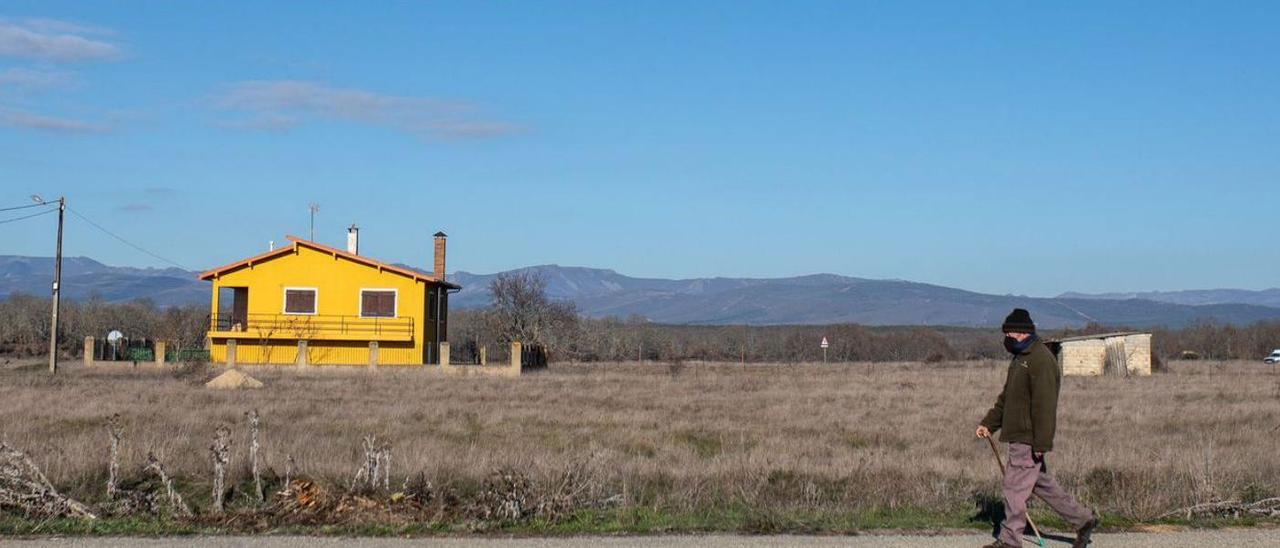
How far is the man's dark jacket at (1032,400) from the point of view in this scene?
29.5 ft

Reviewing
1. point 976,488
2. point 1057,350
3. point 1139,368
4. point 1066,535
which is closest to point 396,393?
point 976,488

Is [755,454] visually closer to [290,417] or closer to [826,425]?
[826,425]

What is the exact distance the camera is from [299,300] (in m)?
50.2

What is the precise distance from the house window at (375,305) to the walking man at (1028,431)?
43044 mm

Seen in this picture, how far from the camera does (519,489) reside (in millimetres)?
10367

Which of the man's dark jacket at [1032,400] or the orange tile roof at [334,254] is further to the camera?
the orange tile roof at [334,254]

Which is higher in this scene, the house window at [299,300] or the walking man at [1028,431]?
the house window at [299,300]

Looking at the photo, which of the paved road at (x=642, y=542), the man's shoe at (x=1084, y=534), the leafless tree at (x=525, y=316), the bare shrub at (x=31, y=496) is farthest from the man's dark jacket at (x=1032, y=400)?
the leafless tree at (x=525, y=316)

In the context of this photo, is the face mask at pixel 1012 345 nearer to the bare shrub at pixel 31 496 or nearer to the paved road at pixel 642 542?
the paved road at pixel 642 542

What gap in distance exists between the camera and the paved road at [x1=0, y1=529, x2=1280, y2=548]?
29.7ft

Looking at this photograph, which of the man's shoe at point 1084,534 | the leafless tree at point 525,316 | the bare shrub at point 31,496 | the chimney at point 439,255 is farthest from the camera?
the leafless tree at point 525,316

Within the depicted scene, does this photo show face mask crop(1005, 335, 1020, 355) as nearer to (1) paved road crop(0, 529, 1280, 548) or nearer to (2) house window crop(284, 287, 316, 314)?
(1) paved road crop(0, 529, 1280, 548)

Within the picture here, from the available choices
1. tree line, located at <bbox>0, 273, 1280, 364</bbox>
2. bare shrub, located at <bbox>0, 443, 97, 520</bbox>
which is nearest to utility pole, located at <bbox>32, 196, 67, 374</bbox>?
tree line, located at <bbox>0, 273, 1280, 364</bbox>

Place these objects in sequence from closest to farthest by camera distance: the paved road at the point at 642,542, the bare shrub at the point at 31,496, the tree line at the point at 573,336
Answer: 1. the paved road at the point at 642,542
2. the bare shrub at the point at 31,496
3. the tree line at the point at 573,336
